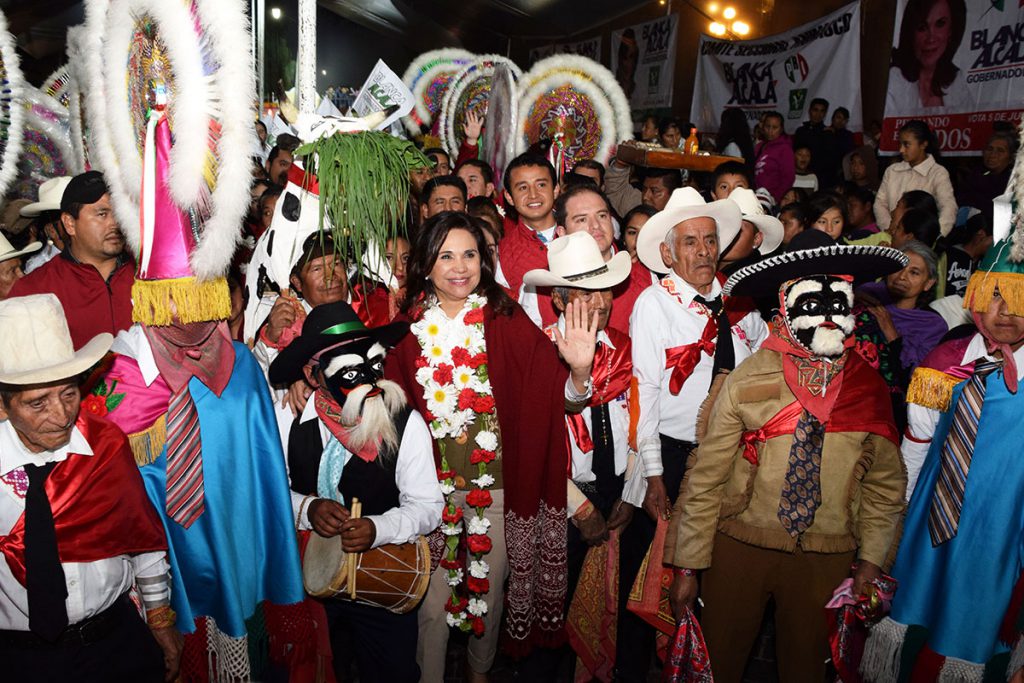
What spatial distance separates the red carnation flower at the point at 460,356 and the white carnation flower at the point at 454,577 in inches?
40.7

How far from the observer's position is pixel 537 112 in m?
6.89

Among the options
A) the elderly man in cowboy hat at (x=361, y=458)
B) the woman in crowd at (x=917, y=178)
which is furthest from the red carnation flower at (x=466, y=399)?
the woman in crowd at (x=917, y=178)

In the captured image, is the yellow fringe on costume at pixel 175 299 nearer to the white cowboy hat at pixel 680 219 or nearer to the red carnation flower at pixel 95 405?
the red carnation flower at pixel 95 405

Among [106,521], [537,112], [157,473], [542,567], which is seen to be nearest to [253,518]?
[157,473]

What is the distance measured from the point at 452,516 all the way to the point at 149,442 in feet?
4.71

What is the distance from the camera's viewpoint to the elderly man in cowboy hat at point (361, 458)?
3.44 m

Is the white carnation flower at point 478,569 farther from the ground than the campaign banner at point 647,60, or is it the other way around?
the campaign banner at point 647,60

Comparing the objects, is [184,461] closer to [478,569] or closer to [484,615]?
[478,569]

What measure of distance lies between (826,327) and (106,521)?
3072mm

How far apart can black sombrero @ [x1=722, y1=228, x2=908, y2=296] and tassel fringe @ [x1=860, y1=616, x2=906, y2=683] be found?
167cm

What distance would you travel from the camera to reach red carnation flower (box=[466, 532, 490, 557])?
3.90 meters

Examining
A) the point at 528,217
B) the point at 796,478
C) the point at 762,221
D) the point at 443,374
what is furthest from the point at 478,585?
the point at 762,221

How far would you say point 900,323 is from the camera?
17.3ft

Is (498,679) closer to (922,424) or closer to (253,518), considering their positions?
(253,518)
